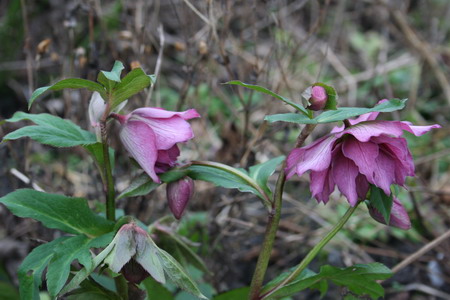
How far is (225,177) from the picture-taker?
0.89m

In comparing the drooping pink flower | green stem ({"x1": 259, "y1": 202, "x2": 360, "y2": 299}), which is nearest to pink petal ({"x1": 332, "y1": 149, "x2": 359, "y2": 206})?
the drooping pink flower

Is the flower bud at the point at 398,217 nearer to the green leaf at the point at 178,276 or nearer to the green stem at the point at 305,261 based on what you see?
the green stem at the point at 305,261

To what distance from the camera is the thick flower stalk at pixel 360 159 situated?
0.73 metres

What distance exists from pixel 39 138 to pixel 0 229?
3.01 feet

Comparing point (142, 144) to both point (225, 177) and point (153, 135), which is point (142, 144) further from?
point (225, 177)

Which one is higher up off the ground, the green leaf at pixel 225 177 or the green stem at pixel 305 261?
the green leaf at pixel 225 177

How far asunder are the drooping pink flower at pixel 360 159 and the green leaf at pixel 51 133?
1.10 feet

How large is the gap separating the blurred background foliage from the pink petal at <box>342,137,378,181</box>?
0.35 m

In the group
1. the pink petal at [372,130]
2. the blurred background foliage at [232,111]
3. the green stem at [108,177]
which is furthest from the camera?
the blurred background foliage at [232,111]

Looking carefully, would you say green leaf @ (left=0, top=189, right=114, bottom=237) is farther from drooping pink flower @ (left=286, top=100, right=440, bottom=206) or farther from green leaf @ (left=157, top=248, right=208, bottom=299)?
drooping pink flower @ (left=286, top=100, right=440, bottom=206)

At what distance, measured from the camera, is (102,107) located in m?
0.85

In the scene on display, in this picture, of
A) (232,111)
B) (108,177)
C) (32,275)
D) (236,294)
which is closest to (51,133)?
(108,177)

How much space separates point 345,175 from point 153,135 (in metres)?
0.28

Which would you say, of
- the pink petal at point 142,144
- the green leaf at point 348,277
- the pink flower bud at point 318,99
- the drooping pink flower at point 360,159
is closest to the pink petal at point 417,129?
the drooping pink flower at point 360,159
